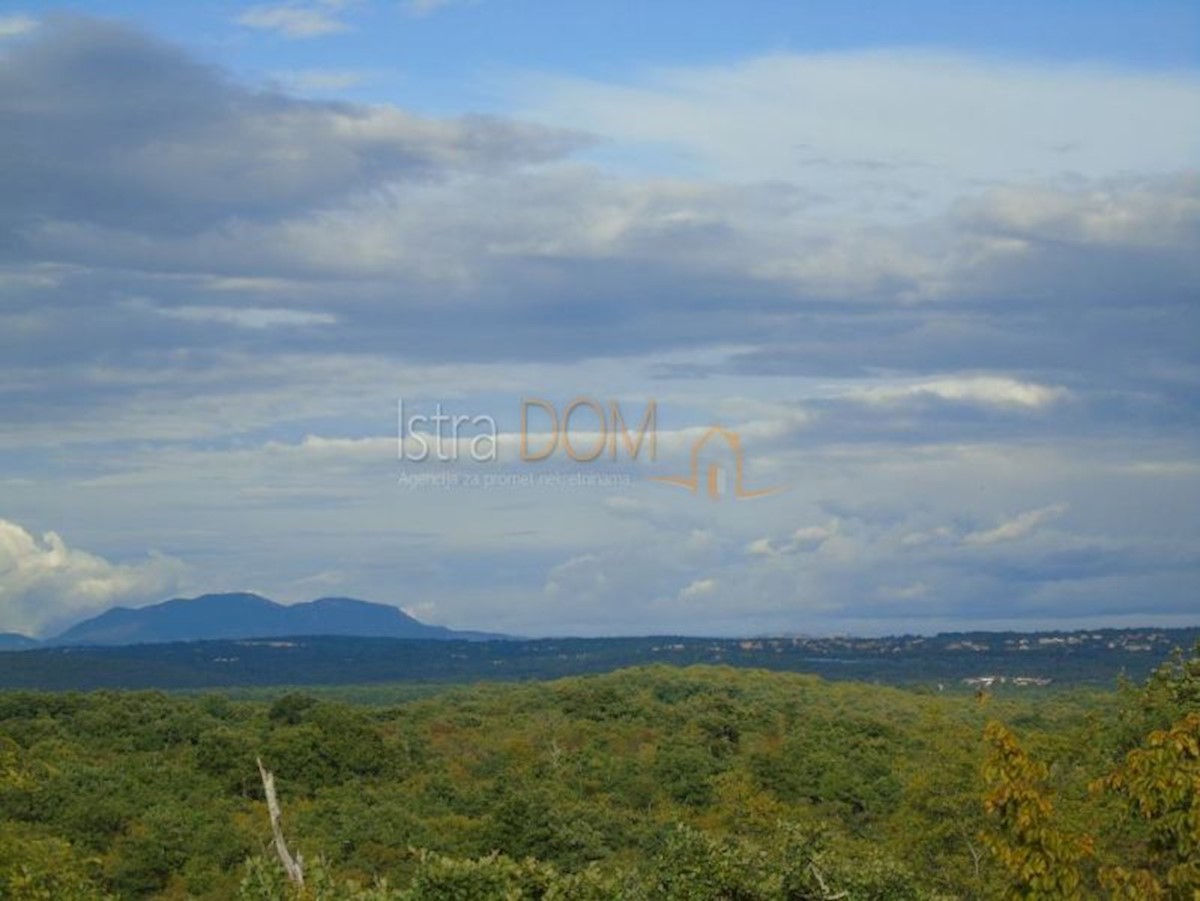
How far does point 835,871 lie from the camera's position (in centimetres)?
2197

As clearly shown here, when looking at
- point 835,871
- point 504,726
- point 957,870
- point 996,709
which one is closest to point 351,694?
point 504,726

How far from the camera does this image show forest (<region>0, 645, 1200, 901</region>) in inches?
739

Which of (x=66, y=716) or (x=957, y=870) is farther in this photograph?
(x=66, y=716)

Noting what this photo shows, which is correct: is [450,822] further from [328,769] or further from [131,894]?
[328,769]

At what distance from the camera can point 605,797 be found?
212 feet

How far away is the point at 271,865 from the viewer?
19.5 m

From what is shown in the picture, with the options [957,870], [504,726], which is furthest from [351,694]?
[957,870]

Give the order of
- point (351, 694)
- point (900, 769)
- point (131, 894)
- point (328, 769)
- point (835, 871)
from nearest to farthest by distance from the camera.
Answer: point (835, 871)
point (131, 894)
point (900, 769)
point (328, 769)
point (351, 694)

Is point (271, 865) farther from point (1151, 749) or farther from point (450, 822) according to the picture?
point (450, 822)

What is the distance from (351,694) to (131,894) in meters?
124

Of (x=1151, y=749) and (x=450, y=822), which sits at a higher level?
(x=1151, y=749)

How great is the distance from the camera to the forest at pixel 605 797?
18766 millimetres

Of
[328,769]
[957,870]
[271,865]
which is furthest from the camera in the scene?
[328,769]

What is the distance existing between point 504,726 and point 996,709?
28.0m
